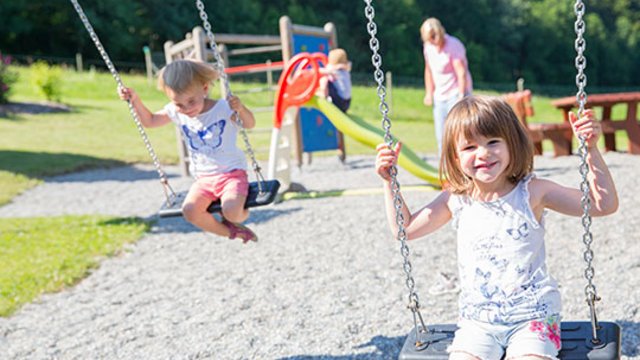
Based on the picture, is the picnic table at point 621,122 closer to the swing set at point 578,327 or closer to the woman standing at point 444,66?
the woman standing at point 444,66

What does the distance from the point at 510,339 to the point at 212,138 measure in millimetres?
2206

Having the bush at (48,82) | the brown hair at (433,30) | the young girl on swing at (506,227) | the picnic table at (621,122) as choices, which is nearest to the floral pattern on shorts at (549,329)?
the young girl on swing at (506,227)

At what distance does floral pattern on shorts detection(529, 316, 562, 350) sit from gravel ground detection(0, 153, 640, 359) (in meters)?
1.29

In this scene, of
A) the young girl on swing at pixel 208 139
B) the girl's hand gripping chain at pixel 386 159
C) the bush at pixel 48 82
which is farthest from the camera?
the bush at pixel 48 82

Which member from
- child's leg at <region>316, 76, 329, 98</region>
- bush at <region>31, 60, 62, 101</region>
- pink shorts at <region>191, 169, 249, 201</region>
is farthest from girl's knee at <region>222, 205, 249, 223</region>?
bush at <region>31, 60, 62, 101</region>

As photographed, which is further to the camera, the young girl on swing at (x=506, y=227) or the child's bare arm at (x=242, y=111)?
the child's bare arm at (x=242, y=111)

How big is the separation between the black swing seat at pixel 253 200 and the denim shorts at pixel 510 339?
1.74 m

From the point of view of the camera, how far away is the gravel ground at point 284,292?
376cm

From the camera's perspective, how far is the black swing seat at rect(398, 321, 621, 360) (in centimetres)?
208

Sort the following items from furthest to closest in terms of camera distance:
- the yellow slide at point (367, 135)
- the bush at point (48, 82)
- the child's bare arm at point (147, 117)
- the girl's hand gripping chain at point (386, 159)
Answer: the bush at point (48, 82) → the yellow slide at point (367, 135) → the child's bare arm at point (147, 117) → the girl's hand gripping chain at point (386, 159)

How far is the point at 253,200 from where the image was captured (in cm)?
379

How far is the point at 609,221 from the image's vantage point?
18.3 feet

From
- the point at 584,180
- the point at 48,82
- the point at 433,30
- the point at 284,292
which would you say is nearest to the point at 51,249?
the point at 284,292

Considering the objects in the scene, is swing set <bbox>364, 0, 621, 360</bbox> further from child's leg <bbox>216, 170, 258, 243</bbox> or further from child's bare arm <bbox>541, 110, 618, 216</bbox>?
child's leg <bbox>216, 170, 258, 243</bbox>
